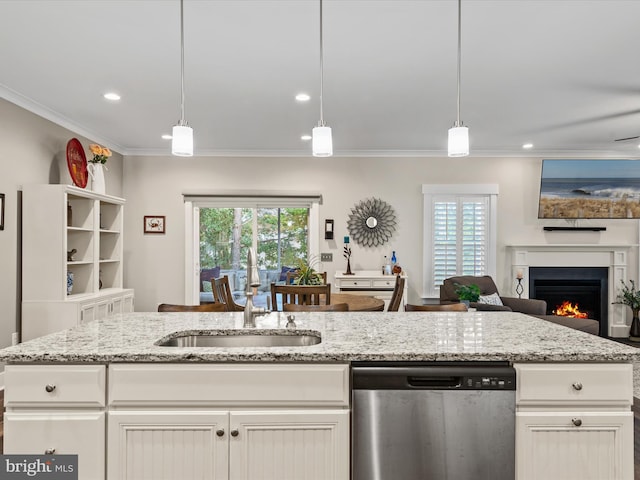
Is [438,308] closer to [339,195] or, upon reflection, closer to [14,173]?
[339,195]

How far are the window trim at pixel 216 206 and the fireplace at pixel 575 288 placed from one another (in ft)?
9.98

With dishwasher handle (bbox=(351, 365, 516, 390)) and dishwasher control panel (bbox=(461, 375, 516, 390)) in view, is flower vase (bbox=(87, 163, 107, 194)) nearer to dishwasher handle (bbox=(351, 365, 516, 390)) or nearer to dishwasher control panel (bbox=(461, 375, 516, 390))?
dishwasher handle (bbox=(351, 365, 516, 390))

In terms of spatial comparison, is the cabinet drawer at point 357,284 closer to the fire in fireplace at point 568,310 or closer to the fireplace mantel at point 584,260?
the fireplace mantel at point 584,260

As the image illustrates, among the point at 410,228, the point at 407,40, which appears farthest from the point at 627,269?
the point at 407,40

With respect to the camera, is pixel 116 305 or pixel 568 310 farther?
pixel 568 310

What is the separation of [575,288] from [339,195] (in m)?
3.48

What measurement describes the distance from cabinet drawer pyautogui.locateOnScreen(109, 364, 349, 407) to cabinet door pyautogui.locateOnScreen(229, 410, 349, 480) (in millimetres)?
57

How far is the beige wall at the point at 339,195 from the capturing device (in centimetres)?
593

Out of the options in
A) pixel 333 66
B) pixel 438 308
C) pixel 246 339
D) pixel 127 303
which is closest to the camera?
pixel 246 339

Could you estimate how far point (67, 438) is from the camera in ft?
5.06

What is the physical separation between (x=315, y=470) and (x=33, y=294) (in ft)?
11.5

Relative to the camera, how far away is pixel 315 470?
5.12 ft

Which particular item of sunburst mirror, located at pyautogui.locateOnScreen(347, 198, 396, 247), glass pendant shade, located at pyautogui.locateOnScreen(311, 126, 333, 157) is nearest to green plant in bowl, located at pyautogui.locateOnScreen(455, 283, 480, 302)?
sunburst mirror, located at pyautogui.locateOnScreen(347, 198, 396, 247)

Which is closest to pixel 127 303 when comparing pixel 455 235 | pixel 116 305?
pixel 116 305
